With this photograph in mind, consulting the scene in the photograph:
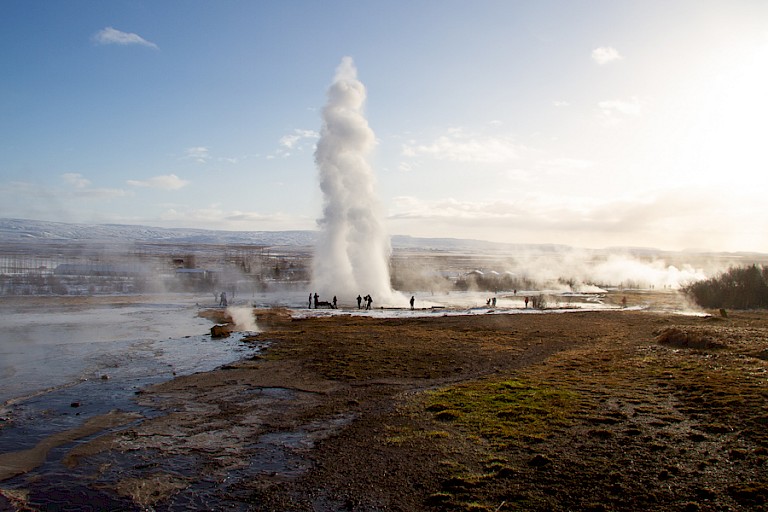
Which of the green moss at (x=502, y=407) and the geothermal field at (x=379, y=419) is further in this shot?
the green moss at (x=502, y=407)

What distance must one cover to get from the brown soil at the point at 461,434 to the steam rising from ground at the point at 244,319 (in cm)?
968

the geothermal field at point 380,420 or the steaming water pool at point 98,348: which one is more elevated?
the geothermal field at point 380,420

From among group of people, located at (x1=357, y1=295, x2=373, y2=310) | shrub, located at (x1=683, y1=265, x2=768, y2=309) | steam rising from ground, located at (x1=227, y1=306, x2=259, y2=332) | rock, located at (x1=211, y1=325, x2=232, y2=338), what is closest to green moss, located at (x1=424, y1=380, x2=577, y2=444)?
rock, located at (x1=211, y1=325, x2=232, y2=338)

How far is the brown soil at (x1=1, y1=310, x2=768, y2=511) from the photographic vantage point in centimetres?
866

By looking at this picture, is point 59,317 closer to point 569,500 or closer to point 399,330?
point 399,330

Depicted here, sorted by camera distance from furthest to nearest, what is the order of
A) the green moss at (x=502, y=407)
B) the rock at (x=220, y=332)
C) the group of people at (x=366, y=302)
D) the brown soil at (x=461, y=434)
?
1. the group of people at (x=366, y=302)
2. the rock at (x=220, y=332)
3. the green moss at (x=502, y=407)
4. the brown soil at (x=461, y=434)

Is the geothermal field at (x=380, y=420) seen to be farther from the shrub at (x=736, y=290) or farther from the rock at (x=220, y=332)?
the shrub at (x=736, y=290)

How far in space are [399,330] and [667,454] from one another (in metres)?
22.0

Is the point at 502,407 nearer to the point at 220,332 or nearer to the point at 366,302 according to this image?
the point at 220,332

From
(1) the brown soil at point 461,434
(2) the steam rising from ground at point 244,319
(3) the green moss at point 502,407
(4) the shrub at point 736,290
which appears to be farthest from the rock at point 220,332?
(4) the shrub at point 736,290

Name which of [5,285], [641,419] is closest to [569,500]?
[641,419]

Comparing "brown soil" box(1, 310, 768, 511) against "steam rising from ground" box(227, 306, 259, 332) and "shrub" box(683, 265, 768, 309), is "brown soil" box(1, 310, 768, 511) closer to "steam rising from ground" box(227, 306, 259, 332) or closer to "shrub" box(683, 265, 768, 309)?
"steam rising from ground" box(227, 306, 259, 332)

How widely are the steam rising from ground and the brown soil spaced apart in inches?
381

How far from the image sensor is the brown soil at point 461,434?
28.4ft
